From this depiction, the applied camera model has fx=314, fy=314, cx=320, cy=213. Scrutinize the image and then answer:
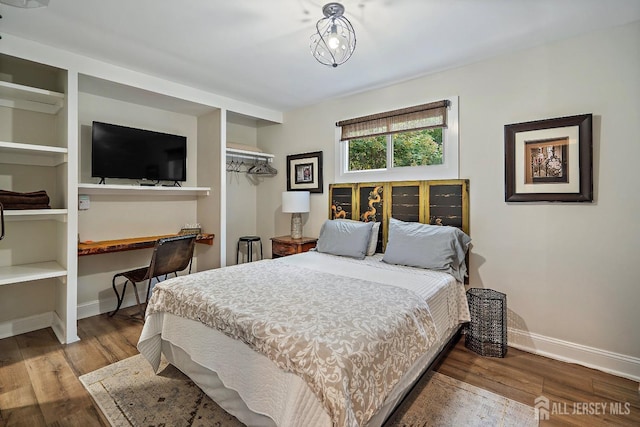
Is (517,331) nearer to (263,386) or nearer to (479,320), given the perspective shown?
(479,320)

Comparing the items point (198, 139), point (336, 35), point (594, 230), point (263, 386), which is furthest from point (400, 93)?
point (263, 386)

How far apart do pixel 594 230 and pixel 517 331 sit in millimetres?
998

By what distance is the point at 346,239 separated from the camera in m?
3.09

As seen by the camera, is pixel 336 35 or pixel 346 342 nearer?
pixel 346 342

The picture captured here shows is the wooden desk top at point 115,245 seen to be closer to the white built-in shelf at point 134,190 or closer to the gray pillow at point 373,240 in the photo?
the white built-in shelf at point 134,190

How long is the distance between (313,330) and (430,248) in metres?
1.53

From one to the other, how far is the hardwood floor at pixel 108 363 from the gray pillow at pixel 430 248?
70 centimetres

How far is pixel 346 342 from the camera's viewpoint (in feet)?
4.31

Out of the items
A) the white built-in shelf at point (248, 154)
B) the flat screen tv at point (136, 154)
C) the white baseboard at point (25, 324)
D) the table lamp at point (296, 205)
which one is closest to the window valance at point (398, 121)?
the table lamp at point (296, 205)

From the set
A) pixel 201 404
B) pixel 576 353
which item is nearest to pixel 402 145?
pixel 576 353

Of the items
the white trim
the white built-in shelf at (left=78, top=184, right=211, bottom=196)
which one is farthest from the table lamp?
the white trim

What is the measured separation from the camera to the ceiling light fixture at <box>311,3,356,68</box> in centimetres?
199

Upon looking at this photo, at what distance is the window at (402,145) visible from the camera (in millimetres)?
2977

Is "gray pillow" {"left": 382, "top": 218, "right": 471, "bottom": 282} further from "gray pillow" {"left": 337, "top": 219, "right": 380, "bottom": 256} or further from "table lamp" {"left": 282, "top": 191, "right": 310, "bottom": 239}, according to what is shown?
"table lamp" {"left": 282, "top": 191, "right": 310, "bottom": 239}
